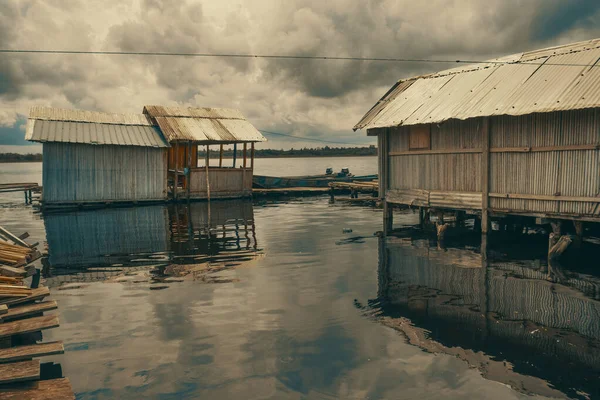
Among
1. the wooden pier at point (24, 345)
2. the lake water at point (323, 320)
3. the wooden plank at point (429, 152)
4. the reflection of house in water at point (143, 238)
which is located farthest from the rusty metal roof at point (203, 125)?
the wooden pier at point (24, 345)

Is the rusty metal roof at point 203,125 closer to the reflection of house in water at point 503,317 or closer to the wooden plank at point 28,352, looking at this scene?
the reflection of house in water at point 503,317

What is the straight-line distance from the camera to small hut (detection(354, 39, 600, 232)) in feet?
49.6

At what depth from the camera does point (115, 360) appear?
8531 millimetres

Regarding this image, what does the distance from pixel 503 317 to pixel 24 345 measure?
29.9ft

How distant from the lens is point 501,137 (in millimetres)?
17297

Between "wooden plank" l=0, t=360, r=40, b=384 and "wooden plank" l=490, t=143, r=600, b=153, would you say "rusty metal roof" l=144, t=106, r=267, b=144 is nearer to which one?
"wooden plank" l=490, t=143, r=600, b=153

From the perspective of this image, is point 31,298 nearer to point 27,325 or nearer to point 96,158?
point 27,325

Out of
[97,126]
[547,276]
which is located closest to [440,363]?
[547,276]

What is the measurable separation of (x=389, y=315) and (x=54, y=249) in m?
14.2

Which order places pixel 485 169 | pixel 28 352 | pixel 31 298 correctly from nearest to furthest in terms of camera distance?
pixel 28 352 < pixel 31 298 < pixel 485 169

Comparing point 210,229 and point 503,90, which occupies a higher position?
point 503,90

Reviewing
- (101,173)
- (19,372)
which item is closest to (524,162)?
(19,372)

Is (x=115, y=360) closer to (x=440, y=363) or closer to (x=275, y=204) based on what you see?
(x=440, y=363)

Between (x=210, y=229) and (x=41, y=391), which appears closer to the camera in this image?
(x=41, y=391)
